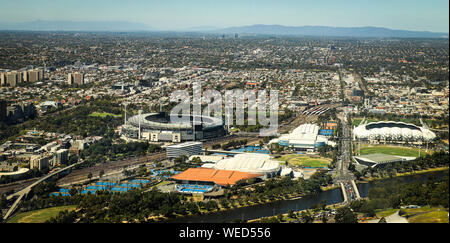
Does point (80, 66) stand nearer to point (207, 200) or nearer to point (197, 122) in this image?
point (197, 122)

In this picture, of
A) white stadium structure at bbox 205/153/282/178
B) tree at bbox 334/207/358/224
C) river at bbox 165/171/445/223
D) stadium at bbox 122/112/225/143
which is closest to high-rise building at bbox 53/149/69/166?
stadium at bbox 122/112/225/143

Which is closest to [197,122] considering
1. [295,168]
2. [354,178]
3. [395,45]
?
[295,168]

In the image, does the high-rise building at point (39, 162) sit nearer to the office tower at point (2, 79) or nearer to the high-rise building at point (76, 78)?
the office tower at point (2, 79)

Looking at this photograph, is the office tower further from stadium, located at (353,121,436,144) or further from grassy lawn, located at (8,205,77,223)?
stadium, located at (353,121,436,144)

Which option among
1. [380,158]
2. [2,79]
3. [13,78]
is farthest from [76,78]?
[380,158]

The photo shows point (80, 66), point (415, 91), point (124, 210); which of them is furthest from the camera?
point (80, 66)

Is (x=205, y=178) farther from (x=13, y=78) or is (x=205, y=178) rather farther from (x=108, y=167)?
(x=13, y=78)
